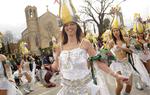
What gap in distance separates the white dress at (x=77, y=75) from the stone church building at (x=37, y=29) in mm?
86938

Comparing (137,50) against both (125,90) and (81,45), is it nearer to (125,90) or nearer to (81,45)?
(125,90)

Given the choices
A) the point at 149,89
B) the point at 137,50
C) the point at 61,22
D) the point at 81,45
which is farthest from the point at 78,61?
the point at 137,50

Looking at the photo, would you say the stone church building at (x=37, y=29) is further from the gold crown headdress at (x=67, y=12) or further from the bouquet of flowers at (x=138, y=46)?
the gold crown headdress at (x=67, y=12)

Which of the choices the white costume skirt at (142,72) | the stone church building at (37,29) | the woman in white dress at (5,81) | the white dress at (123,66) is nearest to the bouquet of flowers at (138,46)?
the white costume skirt at (142,72)

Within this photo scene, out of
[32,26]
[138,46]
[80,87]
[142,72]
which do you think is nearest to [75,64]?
[80,87]

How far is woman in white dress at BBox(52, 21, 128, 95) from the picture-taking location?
482 centimetres

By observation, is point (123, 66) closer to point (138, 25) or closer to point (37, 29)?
point (138, 25)

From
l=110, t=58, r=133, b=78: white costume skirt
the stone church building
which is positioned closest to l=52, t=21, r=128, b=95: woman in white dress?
l=110, t=58, r=133, b=78: white costume skirt

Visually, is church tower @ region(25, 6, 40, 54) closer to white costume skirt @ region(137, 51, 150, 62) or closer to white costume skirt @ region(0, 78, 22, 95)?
white costume skirt @ region(137, 51, 150, 62)

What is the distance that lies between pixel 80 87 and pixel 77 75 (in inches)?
5.7

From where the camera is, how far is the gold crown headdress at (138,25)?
11500 millimetres

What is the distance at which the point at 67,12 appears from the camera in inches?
197

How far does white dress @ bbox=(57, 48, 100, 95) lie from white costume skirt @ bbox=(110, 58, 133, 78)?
3411mm

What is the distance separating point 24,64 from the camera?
1414 centimetres
